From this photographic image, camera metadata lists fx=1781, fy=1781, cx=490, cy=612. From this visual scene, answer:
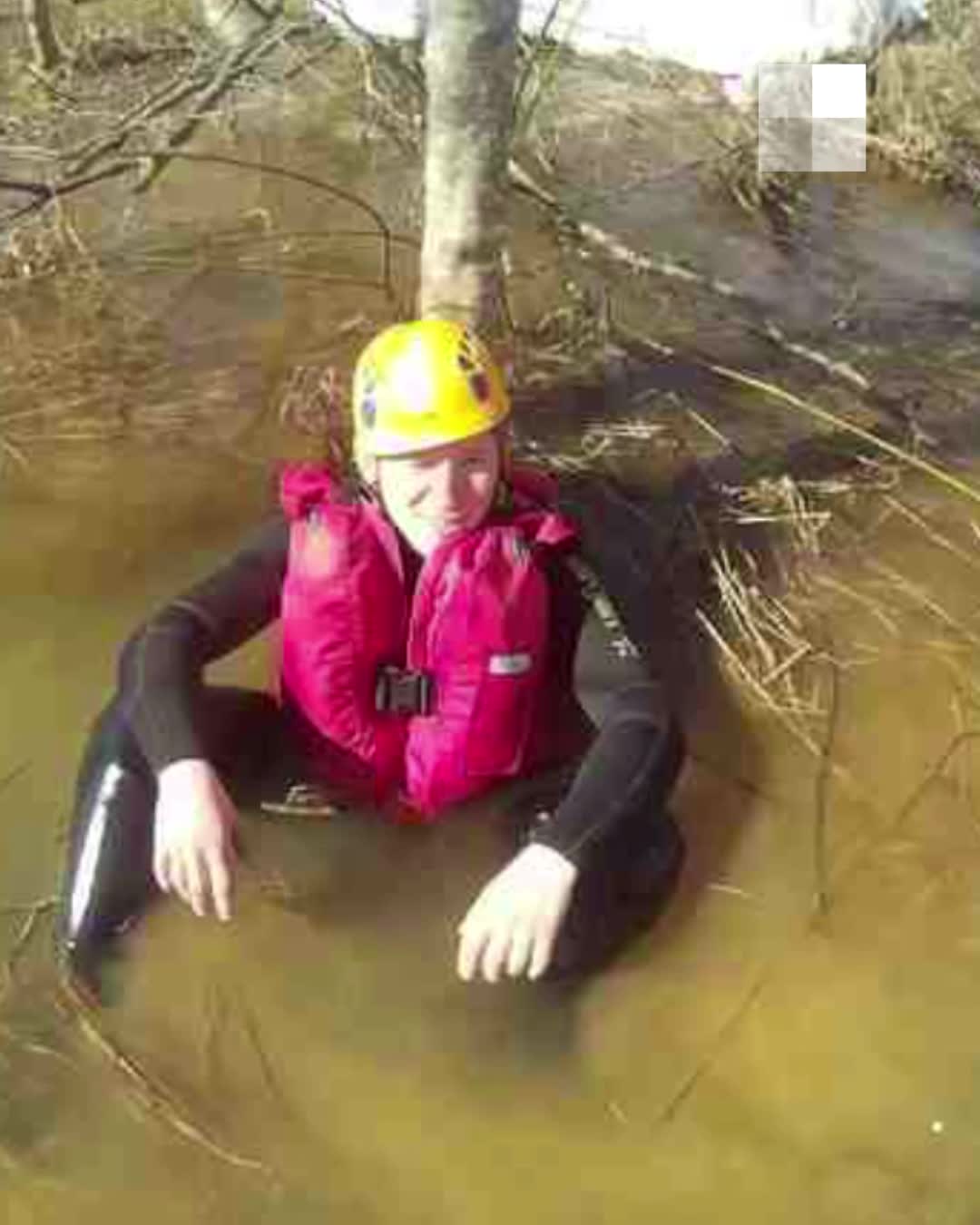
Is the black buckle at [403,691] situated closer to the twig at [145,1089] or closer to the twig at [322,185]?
the twig at [145,1089]

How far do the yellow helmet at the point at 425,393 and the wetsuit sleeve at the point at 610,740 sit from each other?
398 mm

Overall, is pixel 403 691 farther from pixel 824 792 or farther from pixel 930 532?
pixel 930 532

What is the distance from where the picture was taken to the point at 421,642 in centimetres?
312

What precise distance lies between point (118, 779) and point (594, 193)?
378 cm

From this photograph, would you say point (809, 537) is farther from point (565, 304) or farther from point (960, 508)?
point (565, 304)

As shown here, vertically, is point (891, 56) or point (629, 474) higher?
point (891, 56)

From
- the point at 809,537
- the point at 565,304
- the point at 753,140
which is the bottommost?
the point at 809,537

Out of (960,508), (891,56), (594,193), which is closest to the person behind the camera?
(960,508)

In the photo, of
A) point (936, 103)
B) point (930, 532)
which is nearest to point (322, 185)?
point (930, 532)

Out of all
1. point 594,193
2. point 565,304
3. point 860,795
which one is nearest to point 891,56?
point 594,193

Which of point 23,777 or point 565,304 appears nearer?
point 23,777

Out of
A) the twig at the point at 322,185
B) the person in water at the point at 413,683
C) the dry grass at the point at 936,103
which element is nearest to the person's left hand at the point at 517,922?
the person in water at the point at 413,683

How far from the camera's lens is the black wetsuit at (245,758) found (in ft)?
9.53

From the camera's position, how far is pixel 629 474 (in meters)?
4.54
